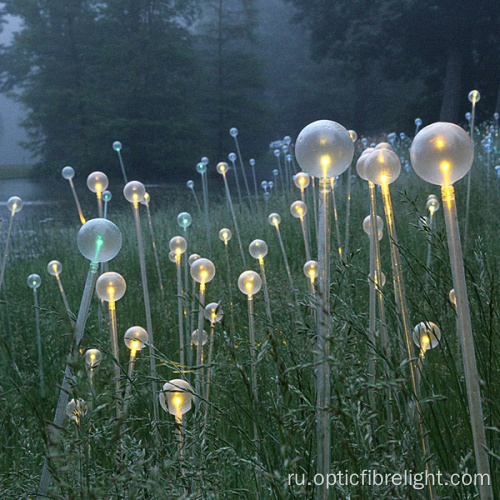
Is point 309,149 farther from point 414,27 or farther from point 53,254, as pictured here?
point 414,27

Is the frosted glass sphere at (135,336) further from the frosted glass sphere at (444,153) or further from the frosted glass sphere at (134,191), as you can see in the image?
the frosted glass sphere at (444,153)

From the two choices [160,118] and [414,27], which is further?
[160,118]

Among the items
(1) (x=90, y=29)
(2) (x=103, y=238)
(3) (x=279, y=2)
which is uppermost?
(3) (x=279, y=2)

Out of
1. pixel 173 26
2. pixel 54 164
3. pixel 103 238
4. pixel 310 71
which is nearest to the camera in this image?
pixel 103 238

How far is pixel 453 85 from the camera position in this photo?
627 inches

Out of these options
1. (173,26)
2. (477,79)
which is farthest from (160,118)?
(477,79)

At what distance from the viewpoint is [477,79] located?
56.0 feet

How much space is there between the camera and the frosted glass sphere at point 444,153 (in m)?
0.56

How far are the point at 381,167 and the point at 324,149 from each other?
0.86 feet

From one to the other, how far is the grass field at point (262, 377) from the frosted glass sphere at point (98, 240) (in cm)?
11

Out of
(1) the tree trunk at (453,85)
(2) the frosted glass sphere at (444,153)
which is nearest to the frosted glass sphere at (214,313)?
(2) the frosted glass sphere at (444,153)

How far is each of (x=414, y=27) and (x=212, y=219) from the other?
1354cm

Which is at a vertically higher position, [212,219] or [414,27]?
[414,27]

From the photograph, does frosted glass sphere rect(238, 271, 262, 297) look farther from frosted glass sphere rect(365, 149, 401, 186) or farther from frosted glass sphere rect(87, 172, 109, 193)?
frosted glass sphere rect(87, 172, 109, 193)
